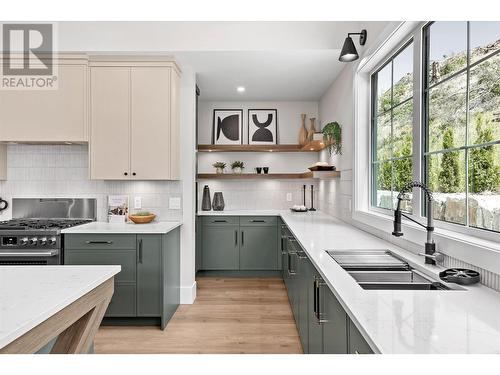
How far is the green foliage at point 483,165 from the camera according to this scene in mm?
1682

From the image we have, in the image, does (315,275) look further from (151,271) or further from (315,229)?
(151,271)

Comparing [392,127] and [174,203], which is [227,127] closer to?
[174,203]

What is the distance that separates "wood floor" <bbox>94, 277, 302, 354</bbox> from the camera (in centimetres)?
280

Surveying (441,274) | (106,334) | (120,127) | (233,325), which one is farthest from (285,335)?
(120,127)

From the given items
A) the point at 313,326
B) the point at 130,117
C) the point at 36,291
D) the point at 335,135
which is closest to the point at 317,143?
the point at 335,135

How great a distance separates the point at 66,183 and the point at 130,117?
1088mm

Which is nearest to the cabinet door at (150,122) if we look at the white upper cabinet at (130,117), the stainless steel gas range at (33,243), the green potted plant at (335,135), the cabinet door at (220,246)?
the white upper cabinet at (130,117)

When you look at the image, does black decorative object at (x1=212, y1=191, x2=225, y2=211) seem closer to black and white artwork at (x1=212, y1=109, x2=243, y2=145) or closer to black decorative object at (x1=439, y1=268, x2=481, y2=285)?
black and white artwork at (x1=212, y1=109, x2=243, y2=145)

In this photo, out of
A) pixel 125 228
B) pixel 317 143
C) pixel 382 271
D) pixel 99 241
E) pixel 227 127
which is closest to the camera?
pixel 382 271

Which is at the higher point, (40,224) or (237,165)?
(237,165)

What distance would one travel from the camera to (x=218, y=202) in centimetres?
521

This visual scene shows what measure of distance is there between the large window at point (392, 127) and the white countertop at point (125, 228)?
2.00 metres

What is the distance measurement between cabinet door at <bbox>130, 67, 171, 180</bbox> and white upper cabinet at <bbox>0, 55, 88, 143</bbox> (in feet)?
1.66

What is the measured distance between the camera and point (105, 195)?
Result: 151 inches
